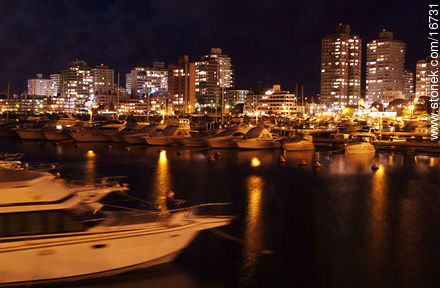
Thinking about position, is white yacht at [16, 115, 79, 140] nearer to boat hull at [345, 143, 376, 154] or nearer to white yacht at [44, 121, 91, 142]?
white yacht at [44, 121, 91, 142]

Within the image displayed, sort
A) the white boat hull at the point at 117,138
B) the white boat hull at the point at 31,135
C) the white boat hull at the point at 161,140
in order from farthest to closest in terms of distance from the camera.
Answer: the white boat hull at the point at 31,135 < the white boat hull at the point at 117,138 < the white boat hull at the point at 161,140

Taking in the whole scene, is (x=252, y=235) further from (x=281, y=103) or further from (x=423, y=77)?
(x=423, y=77)

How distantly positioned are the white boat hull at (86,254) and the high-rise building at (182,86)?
164 m

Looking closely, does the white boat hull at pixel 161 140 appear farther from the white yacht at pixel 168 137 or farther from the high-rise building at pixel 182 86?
the high-rise building at pixel 182 86

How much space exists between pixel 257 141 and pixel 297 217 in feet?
84.4

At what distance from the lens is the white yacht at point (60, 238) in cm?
891

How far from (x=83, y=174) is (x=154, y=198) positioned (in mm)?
9470

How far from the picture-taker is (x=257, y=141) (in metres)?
42.7

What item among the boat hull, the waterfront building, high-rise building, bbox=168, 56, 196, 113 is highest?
high-rise building, bbox=168, 56, 196, 113

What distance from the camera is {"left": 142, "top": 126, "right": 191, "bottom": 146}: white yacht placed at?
46.6 meters

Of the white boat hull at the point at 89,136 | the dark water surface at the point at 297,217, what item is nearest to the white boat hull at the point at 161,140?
the white boat hull at the point at 89,136

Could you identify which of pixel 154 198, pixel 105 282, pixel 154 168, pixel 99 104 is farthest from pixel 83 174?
pixel 99 104

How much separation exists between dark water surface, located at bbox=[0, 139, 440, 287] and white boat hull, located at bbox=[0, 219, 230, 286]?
0.44 m

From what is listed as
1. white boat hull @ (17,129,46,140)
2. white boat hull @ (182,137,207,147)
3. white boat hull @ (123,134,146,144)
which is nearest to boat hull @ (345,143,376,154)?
white boat hull @ (182,137,207,147)
